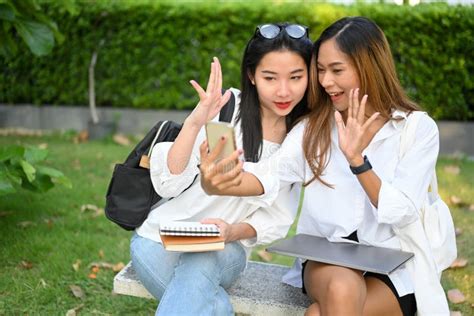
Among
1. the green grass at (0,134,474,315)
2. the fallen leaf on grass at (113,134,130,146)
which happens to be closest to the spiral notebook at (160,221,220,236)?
the green grass at (0,134,474,315)

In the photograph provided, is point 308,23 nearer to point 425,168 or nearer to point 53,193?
point 53,193

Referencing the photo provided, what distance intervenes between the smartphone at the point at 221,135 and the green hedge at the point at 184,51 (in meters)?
5.08

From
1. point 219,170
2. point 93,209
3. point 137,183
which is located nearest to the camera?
point 219,170

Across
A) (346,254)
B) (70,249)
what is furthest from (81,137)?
(346,254)

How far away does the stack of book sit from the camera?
2637 mm

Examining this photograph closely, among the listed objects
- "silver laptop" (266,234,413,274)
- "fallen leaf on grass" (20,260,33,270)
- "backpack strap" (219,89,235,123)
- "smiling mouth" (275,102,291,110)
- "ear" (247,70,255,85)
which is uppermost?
"ear" (247,70,255,85)

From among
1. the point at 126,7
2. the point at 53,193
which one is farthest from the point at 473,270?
the point at 126,7

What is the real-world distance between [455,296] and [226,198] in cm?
160

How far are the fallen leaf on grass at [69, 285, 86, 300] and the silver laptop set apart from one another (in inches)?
58.5

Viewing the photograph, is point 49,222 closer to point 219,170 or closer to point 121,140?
point 219,170

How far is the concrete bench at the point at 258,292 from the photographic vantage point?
286cm

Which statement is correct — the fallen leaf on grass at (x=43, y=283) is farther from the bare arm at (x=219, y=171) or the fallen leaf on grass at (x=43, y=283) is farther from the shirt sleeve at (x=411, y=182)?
the shirt sleeve at (x=411, y=182)

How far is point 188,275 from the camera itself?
8.89 feet

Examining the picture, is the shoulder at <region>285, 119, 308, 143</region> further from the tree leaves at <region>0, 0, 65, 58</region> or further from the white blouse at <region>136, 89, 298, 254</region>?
the tree leaves at <region>0, 0, 65, 58</region>
